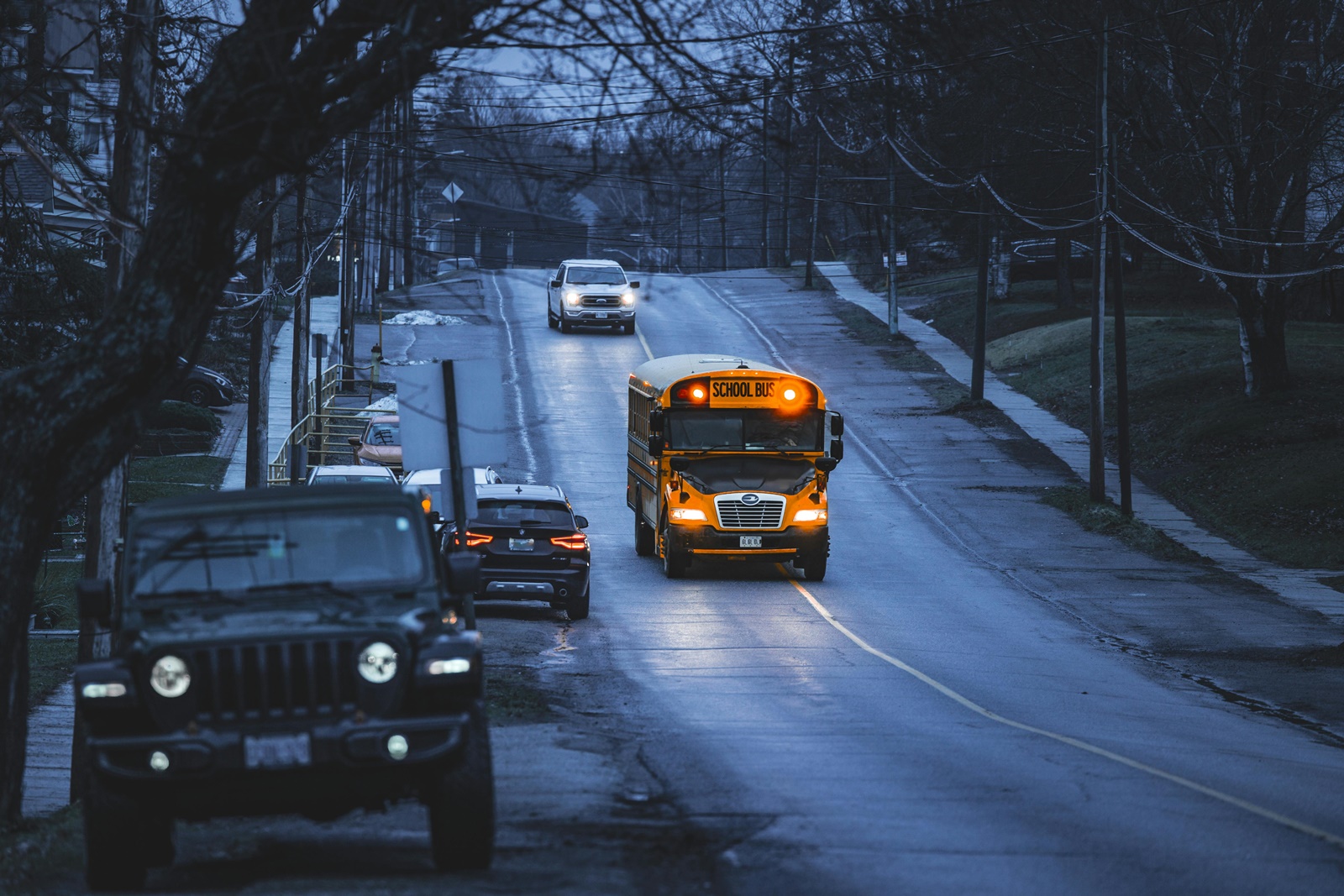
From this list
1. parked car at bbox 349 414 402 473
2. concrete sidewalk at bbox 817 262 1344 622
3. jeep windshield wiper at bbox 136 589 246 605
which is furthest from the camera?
parked car at bbox 349 414 402 473

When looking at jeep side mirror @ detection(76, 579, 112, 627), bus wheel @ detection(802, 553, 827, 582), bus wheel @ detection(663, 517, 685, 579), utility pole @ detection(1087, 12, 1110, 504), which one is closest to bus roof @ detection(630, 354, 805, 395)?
bus wheel @ detection(663, 517, 685, 579)

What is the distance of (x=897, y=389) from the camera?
162ft

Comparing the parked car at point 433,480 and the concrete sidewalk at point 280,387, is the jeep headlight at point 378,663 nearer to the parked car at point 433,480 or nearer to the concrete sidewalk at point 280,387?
the parked car at point 433,480

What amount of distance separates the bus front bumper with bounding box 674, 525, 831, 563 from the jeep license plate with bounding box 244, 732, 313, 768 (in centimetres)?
1830

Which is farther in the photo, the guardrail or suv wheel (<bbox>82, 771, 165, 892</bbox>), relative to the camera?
the guardrail

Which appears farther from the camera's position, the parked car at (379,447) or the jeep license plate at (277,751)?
the parked car at (379,447)

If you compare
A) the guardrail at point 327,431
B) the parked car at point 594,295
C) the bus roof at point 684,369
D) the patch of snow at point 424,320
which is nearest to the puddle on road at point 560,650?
the bus roof at point 684,369

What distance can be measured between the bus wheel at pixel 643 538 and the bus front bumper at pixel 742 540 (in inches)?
115

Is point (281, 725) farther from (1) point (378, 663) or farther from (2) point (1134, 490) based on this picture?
(2) point (1134, 490)

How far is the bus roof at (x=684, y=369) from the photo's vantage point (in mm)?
27078

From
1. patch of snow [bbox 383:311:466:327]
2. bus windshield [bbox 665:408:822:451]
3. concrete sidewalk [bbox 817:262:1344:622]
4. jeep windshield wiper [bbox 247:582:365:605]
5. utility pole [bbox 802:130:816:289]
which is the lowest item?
concrete sidewalk [bbox 817:262:1344:622]

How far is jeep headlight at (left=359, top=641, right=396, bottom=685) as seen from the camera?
823cm

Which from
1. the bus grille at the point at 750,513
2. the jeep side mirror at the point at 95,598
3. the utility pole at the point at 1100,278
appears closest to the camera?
the jeep side mirror at the point at 95,598

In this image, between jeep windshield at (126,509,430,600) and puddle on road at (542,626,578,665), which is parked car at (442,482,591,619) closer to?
puddle on road at (542,626,578,665)
